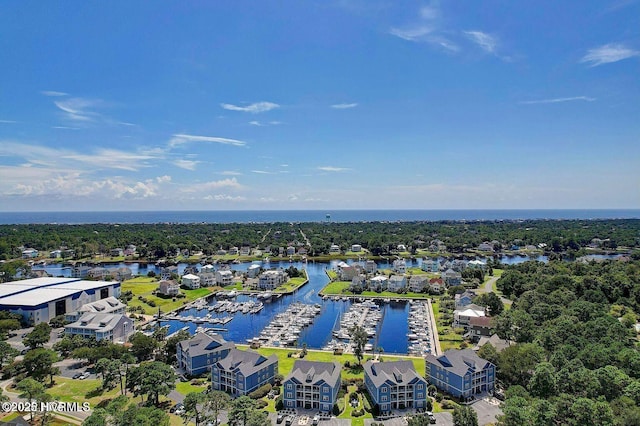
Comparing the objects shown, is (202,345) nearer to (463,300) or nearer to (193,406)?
(193,406)

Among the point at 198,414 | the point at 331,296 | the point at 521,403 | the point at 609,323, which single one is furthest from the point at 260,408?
the point at 331,296

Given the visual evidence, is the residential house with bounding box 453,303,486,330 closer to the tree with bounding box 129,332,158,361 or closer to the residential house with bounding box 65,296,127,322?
the tree with bounding box 129,332,158,361

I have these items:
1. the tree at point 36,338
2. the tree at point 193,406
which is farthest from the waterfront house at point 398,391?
the tree at point 36,338

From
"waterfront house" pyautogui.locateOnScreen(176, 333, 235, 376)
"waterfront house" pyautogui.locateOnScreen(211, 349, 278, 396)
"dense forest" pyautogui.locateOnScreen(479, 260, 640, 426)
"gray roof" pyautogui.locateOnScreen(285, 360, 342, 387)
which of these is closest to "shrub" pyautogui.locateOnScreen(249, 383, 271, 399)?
"waterfront house" pyautogui.locateOnScreen(211, 349, 278, 396)

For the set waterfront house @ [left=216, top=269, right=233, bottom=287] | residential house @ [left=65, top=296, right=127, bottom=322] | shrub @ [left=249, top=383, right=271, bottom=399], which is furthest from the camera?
waterfront house @ [left=216, top=269, right=233, bottom=287]

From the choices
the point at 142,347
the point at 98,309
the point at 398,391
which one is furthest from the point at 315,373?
the point at 98,309

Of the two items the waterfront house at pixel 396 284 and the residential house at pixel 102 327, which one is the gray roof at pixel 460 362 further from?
the waterfront house at pixel 396 284
